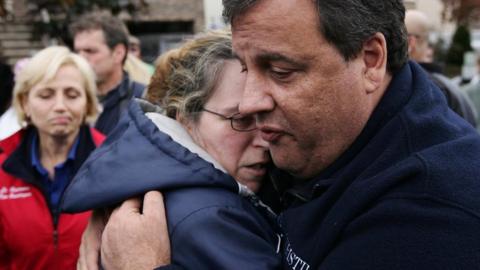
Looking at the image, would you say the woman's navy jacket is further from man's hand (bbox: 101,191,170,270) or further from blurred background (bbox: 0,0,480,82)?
blurred background (bbox: 0,0,480,82)

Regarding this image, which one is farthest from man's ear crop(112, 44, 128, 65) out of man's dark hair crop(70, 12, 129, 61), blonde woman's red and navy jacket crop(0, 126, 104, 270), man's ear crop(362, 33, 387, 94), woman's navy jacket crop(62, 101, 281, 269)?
man's ear crop(362, 33, 387, 94)

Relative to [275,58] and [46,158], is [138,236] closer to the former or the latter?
[275,58]

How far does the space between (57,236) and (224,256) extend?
1599 millimetres

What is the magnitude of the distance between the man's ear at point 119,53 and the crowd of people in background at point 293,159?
281cm

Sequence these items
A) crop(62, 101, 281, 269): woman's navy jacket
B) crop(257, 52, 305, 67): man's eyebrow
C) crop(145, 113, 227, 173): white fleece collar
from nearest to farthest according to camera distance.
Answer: crop(257, 52, 305, 67): man's eyebrow < crop(62, 101, 281, 269): woman's navy jacket < crop(145, 113, 227, 173): white fleece collar

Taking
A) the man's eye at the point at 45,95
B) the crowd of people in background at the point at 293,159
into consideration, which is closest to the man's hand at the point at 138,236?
the crowd of people in background at the point at 293,159

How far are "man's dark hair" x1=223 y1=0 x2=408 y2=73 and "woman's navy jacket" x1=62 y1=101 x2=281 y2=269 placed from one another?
476 mm

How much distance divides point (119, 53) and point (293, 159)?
3701mm

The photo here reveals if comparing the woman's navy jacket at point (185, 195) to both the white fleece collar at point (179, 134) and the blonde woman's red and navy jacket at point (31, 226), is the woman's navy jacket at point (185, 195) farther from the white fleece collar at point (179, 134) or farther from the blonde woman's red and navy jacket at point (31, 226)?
the blonde woman's red and navy jacket at point (31, 226)

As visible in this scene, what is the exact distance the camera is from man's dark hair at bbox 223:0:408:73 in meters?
1.24

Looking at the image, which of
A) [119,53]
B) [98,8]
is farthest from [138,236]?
[98,8]

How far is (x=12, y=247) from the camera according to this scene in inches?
107

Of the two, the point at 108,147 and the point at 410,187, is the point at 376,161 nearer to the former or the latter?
the point at 410,187

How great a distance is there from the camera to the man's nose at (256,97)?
1366 mm
